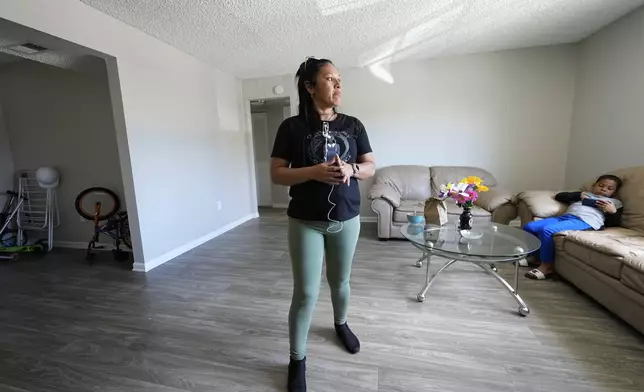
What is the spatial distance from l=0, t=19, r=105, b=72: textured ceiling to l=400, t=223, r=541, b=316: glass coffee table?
296 cm

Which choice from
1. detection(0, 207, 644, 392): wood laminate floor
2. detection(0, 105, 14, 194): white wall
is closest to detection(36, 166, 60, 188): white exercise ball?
detection(0, 105, 14, 194): white wall

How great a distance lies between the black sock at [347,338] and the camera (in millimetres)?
1443

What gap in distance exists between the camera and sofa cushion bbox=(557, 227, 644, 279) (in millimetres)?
1629

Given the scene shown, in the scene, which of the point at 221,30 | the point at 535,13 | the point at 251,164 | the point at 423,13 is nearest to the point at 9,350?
the point at 221,30

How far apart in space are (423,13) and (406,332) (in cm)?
252

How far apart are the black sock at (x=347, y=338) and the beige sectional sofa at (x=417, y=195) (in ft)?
5.61

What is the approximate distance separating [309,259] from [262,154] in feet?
15.8

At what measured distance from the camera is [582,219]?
2.19 metres

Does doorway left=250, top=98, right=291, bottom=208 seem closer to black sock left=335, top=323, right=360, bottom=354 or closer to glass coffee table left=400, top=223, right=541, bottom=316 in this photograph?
glass coffee table left=400, top=223, right=541, bottom=316

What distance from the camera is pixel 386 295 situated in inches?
79.6

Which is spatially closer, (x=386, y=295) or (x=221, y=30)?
(x=386, y=295)

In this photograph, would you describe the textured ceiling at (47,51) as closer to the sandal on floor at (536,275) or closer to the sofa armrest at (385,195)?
the sofa armrest at (385,195)

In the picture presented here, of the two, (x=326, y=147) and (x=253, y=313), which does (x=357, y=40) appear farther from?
(x=253, y=313)

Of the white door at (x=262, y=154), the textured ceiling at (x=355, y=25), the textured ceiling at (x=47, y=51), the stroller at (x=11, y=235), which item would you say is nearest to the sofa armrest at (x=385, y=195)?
the textured ceiling at (x=355, y=25)
